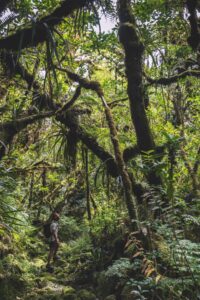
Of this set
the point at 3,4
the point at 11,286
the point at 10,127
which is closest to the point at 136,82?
the point at 10,127

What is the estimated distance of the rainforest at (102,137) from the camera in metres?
4.98

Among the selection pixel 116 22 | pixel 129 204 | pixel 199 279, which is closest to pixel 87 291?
pixel 129 204

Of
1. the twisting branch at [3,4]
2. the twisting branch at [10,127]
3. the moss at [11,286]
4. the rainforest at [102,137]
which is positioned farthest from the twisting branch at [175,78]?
the moss at [11,286]

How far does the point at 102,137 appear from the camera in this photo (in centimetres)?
808

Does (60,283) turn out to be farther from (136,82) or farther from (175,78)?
(175,78)

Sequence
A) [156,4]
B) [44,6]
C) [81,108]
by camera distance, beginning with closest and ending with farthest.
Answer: [156,4] → [44,6] → [81,108]

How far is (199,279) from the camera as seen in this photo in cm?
394

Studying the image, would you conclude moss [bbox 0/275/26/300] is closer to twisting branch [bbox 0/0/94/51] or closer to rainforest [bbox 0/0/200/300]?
rainforest [bbox 0/0/200/300]

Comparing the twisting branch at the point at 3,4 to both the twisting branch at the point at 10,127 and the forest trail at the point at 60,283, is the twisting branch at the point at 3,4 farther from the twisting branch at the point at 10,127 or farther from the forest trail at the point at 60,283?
the forest trail at the point at 60,283

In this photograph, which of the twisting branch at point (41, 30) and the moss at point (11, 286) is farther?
the moss at point (11, 286)

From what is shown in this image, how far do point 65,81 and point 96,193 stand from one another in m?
3.94

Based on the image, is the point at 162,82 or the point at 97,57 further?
the point at 97,57

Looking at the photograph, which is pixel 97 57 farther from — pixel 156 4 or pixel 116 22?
pixel 156 4

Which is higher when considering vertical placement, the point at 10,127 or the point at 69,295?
the point at 10,127
